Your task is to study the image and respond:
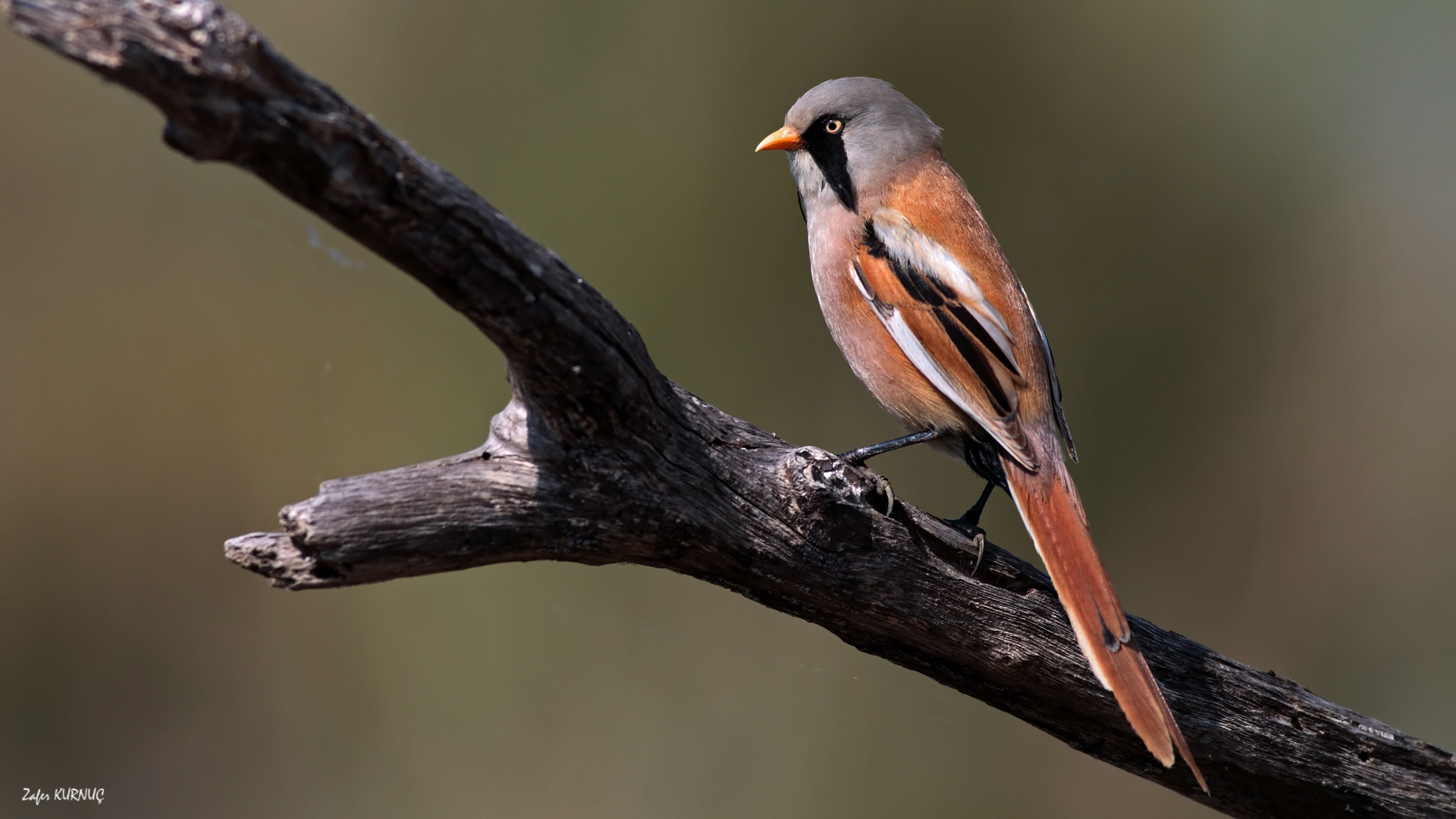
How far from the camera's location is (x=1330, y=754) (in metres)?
2.38

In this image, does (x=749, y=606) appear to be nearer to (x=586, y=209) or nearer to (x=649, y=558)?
(x=586, y=209)

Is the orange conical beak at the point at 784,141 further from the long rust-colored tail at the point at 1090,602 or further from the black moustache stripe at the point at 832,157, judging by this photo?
the long rust-colored tail at the point at 1090,602

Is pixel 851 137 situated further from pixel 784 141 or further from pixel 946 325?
pixel 946 325

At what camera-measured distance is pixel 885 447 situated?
7.87ft

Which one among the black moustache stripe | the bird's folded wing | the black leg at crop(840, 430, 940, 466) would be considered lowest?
the black leg at crop(840, 430, 940, 466)

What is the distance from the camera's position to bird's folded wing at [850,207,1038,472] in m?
2.39

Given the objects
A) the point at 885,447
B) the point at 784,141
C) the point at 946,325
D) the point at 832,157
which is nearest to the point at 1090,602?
the point at 885,447

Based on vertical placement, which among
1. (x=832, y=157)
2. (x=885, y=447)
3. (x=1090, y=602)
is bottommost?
(x=1090, y=602)

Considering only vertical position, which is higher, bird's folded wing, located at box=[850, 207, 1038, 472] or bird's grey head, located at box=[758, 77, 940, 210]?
bird's grey head, located at box=[758, 77, 940, 210]

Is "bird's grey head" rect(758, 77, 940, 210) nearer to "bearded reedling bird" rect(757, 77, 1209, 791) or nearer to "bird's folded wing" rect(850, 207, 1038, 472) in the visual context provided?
"bearded reedling bird" rect(757, 77, 1209, 791)

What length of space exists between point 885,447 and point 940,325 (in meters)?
0.38

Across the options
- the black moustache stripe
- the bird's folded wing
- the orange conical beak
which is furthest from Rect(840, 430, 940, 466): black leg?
the orange conical beak

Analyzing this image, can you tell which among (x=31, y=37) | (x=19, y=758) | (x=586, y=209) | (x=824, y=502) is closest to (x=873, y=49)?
(x=586, y=209)

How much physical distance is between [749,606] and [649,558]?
A: 7.64 ft
